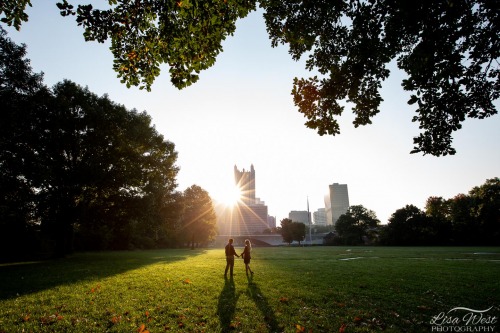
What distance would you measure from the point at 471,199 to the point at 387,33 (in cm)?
7574

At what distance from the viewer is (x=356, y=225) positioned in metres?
80.2

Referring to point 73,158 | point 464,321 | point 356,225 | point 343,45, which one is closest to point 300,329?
point 464,321

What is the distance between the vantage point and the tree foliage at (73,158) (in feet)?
63.1

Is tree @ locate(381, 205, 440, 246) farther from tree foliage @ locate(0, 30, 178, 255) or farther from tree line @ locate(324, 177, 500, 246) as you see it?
tree foliage @ locate(0, 30, 178, 255)

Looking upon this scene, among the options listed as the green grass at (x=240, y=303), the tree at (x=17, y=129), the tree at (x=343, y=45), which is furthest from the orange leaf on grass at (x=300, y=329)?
the tree at (x=17, y=129)

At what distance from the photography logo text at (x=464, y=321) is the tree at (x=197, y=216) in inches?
2365

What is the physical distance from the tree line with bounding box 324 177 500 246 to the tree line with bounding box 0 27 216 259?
63.5m

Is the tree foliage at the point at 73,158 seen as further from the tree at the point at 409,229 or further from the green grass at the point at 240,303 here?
the tree at the point at 409,229

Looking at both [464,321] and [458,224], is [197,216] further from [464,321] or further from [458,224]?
[458,224]

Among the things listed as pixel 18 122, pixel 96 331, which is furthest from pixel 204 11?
pixel 18 122

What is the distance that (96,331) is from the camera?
613 centimetres

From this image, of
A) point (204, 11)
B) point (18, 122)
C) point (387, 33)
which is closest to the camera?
point (204, 11)

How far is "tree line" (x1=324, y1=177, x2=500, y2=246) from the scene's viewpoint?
5597cm

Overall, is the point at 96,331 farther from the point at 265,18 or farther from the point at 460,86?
the point at 460,86
